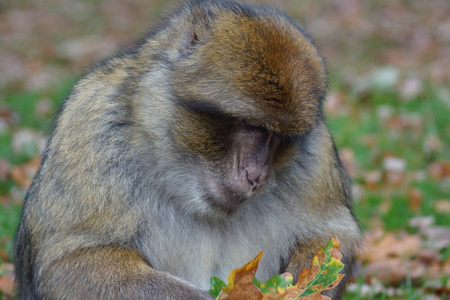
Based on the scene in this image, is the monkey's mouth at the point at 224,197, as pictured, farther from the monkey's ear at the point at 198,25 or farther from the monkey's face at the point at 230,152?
the monkey's ear at the point at 198,25

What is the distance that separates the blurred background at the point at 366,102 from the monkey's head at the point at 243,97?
133cm

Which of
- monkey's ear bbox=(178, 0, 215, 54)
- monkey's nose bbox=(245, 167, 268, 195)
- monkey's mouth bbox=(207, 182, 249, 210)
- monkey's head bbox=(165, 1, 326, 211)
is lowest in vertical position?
monkey's mouth bbox=(207, 182, 249, 210)

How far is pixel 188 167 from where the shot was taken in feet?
11.9

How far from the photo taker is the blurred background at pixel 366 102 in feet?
18.2

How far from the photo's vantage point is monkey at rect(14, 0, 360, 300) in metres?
3.39

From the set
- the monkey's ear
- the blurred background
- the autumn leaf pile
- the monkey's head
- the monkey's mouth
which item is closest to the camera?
the autumn leaf pile

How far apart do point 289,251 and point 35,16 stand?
14733 millimetres

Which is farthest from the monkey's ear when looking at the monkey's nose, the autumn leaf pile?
the autumn leaf pile

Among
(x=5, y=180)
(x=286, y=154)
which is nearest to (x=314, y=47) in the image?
(x=286, y=154)

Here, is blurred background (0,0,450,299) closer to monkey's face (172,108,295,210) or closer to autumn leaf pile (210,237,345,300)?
autumn leaf pile (210,237,345,300)

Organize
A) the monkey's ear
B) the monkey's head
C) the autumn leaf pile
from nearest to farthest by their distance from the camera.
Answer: the autumn leaf pile, the monkey's head, the monkey's ear

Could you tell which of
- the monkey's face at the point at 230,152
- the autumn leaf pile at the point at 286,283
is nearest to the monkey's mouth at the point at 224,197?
the monkey's face at the point at 230,152

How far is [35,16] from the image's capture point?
17359mm

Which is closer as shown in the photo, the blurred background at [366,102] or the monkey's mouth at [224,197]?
the monkey's mouth at [224,197]
